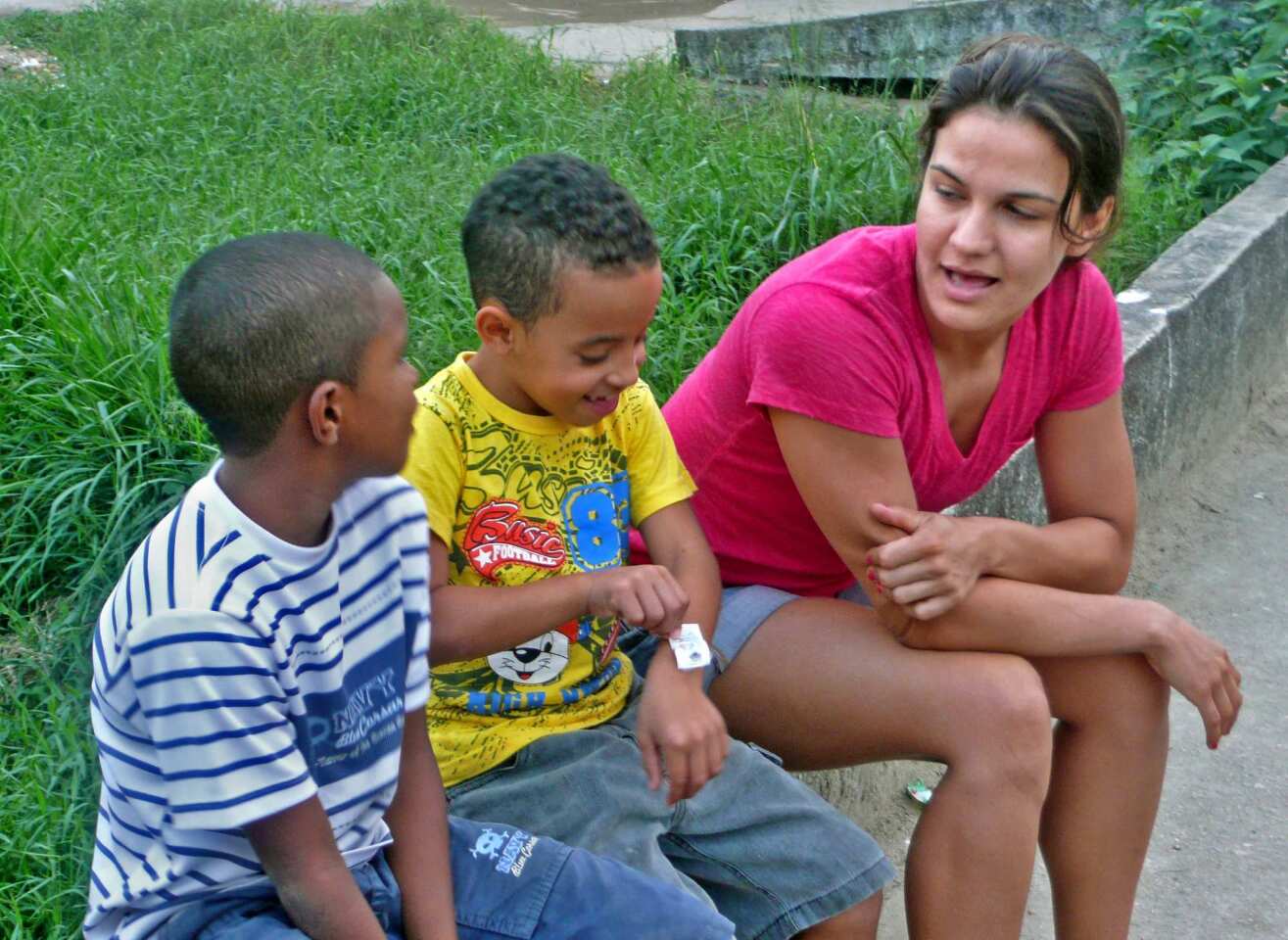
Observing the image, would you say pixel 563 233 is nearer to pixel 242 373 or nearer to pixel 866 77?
pixel 242 373

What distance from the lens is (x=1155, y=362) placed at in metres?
4.05

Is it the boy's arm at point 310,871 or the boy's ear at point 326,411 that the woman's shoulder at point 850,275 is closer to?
the boy's ear at point 326,411

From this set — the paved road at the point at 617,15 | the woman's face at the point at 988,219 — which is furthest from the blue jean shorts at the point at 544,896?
the paved road at the point at 617,15

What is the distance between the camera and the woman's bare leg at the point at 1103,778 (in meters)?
2.40

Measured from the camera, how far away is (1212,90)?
582cm

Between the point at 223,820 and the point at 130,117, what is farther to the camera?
the point at 130,117

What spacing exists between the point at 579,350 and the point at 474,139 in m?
3.43

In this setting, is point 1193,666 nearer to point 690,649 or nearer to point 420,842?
point 690,649

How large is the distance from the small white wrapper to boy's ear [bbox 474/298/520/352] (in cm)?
46

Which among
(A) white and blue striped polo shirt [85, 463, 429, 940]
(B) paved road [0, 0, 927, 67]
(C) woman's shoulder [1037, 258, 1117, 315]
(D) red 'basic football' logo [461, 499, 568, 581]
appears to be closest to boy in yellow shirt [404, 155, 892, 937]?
(D) red 'basic football' logo [461, 499, 568, 581]

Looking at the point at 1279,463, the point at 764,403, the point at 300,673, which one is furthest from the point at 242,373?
the point at 1279,463

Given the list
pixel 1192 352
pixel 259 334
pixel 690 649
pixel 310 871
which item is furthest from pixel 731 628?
pixel 1192 352

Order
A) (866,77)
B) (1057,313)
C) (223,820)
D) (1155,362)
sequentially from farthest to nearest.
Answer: (866,77), (1155,362), (1057,313), (223,820)

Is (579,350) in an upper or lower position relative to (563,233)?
lower
